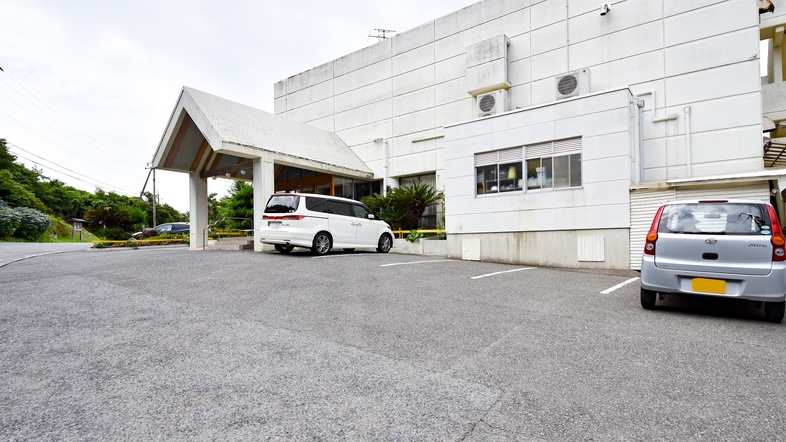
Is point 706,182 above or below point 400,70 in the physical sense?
below

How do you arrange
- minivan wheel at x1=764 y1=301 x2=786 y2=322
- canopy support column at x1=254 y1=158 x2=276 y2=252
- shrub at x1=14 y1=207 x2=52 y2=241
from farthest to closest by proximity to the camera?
shrub at x1=14 y1=207 x2=52 y2=241, canopy support column at x1=254 y1=158 x2=276 y2=252, minivan wheel at x1=764 y1=301 x2=786 y2=322

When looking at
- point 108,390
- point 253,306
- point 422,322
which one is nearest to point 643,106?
point 422,322

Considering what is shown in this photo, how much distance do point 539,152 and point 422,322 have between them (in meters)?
8.76

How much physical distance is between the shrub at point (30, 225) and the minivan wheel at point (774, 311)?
32.6 metres

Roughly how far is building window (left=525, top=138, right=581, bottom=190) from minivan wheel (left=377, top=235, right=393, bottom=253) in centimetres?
484

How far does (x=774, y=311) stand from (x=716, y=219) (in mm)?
1295

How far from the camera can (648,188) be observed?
1038 cm

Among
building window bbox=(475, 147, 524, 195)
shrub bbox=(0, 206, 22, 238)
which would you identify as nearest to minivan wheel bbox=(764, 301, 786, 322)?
building window bbox=(475, 147, 524, 195)

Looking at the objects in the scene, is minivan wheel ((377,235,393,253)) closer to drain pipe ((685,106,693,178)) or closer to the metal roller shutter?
the metal roller shutter

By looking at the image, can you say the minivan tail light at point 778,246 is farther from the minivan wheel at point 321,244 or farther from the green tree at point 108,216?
the green tree at point 108,216

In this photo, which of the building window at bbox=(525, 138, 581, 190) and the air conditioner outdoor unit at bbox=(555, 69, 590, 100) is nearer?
the building window at bbox=(525, 138, 581, 190)

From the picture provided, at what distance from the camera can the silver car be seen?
16.8 feet

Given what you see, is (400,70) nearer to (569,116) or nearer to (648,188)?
(569,116)

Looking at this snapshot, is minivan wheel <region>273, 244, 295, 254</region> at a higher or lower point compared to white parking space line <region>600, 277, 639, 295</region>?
higher
